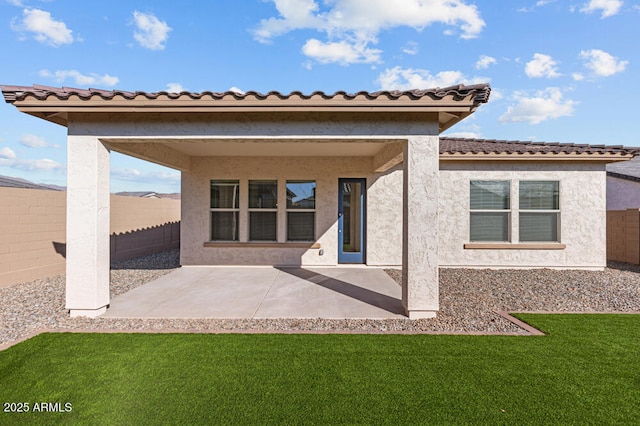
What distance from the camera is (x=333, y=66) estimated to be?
13.1 meters

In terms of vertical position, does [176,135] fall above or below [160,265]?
above

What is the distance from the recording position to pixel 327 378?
332cm

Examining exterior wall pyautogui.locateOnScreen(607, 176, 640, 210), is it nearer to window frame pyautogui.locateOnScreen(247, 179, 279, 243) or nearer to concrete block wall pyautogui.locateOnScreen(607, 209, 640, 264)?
concrete block wall pyautogui.locateOnScreen(607, 209, 640, 264)

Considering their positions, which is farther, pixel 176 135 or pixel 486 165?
pixel 486 165

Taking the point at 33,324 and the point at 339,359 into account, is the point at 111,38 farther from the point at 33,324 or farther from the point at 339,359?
the point at 339,359

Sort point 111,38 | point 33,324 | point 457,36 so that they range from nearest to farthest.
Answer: point 33,324, point 111,38, point 457,36

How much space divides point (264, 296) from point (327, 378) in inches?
133

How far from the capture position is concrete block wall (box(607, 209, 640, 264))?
418 inches

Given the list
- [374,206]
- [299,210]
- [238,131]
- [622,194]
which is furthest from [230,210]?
[622,194]

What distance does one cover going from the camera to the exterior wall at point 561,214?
9422 millimetres

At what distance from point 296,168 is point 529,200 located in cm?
746

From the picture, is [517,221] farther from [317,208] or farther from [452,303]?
[317,208]

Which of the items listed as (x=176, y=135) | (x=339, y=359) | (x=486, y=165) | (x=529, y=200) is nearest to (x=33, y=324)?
(x=176, y=135)

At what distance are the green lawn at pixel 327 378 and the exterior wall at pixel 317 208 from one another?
519cm
